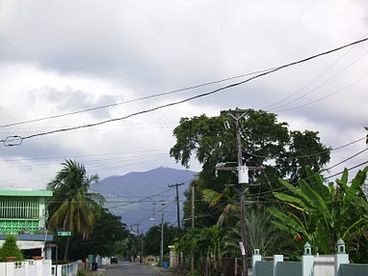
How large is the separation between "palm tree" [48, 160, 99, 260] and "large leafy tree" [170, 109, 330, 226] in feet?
33.6

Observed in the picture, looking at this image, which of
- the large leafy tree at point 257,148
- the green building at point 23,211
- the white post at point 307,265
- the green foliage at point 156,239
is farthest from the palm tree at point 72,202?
the green foliage at point 156,239

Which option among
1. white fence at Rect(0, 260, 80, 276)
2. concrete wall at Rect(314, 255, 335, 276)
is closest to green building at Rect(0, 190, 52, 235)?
white fence at Rect(0, 260, 80, 276)

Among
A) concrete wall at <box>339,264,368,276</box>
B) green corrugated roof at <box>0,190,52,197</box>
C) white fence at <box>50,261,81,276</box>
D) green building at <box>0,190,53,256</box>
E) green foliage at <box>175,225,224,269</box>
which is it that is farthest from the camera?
green corrugated roof at <box>0,190,52,197</box>

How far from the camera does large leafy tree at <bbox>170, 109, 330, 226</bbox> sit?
53531 millimetres

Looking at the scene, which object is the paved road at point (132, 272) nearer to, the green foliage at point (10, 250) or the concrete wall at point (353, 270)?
the green foliage at point (10, 250)

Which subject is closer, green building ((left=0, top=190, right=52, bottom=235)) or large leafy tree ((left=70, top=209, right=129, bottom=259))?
green building ((left=0, top=190, right=52, bottom=235))

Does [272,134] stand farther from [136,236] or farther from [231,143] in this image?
[136,236]

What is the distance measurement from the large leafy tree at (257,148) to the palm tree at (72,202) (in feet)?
33.6

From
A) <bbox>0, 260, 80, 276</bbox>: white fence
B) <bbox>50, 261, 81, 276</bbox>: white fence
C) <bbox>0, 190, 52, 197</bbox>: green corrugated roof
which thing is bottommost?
<bbox>50, 261, 81, 276</bbox>: white fence

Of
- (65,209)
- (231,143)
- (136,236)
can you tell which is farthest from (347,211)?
(136,236)

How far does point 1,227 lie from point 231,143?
18.1 m

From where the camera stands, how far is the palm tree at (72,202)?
194ft

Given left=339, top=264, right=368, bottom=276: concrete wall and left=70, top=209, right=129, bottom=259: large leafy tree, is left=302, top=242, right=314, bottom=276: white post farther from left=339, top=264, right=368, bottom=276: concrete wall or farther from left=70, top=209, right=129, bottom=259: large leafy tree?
left=70, top=209, right=129, bottom=259: large leafy tree

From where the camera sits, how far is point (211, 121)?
55.2 metres
